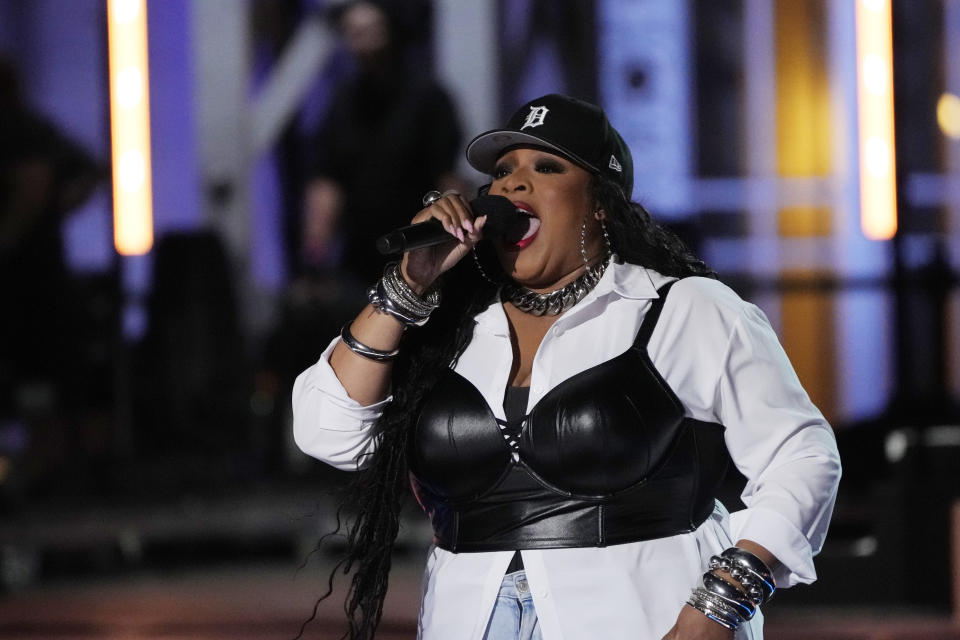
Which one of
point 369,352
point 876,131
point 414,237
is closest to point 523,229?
point 414,237

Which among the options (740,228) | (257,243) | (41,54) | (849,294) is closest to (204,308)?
(257,243)

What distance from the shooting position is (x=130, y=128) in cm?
573

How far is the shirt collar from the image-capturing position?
1.75 m

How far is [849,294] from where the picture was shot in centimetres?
617

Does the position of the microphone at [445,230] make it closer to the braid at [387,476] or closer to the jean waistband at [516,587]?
the braid at [387,476]

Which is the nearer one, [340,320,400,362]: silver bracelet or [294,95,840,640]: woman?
[294,95,840,640]: woman

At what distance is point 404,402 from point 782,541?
568mm

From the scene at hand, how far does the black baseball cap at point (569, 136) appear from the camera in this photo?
1787mm

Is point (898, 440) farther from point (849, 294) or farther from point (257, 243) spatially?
point (257, 243)

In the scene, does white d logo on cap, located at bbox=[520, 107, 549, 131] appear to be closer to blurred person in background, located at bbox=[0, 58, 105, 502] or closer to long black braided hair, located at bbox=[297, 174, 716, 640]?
long black braided hair, located at bbox=[297, 174, 716, 640]

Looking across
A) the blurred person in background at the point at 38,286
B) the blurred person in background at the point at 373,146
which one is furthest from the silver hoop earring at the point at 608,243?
the blurred person in background at the point at 38,286

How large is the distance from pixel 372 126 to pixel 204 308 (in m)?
1.28

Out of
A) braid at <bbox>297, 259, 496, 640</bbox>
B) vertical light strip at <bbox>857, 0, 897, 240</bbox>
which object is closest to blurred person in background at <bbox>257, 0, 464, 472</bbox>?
vertical light strip at <bbox>857, 0, 897, 240</bbox>

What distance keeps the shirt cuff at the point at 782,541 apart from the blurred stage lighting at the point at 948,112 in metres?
5.11
